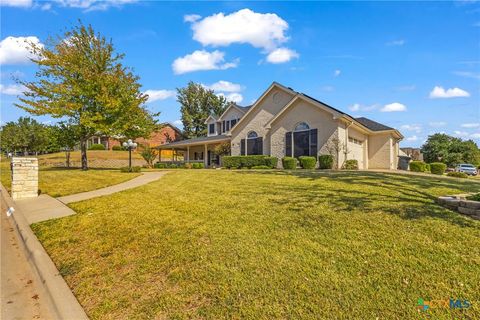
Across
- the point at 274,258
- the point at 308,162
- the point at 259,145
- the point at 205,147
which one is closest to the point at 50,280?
the point at 274,258

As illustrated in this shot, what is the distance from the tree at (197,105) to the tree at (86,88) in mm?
28258

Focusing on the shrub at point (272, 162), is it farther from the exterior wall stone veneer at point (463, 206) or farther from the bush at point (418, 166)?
the exterior wall stone veneer at point (463, 206)

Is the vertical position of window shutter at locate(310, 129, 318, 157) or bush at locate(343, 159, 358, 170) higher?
window shutter at locate(310, 129, 318, 157)

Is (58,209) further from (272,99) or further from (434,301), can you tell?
(272,99)

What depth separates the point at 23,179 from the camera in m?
10.4

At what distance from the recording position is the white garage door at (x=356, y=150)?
19.9 meters

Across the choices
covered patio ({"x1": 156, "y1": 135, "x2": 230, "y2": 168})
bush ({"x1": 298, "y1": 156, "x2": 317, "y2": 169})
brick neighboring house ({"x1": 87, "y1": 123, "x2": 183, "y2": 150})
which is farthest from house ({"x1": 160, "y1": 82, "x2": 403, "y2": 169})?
brick neighboring house ({"x1": 87, "y1": 123, "x2": 183, "y2": 150})

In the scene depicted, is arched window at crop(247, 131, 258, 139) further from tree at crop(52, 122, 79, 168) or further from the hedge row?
tree at crop(52, 122, 79, 168)

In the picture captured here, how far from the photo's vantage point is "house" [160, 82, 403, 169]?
18.6 meters

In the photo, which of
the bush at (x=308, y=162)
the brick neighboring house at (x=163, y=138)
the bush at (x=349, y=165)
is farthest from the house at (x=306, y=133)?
the brick neighboring house at (x=163, y=138)

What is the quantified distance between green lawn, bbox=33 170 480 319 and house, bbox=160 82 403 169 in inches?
483

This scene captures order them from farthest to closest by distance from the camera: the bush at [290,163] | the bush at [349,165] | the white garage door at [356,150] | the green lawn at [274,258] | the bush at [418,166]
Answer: the bush at [418,166] → the white garage door at [356,150] → the bush at [290,163] → the bush at [349,165] → the green lawn at [274,258]

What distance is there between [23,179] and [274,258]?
10.9 meters

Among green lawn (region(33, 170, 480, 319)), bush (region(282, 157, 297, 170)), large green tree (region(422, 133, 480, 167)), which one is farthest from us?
large green tree (region(422, 133, 480, 167))
